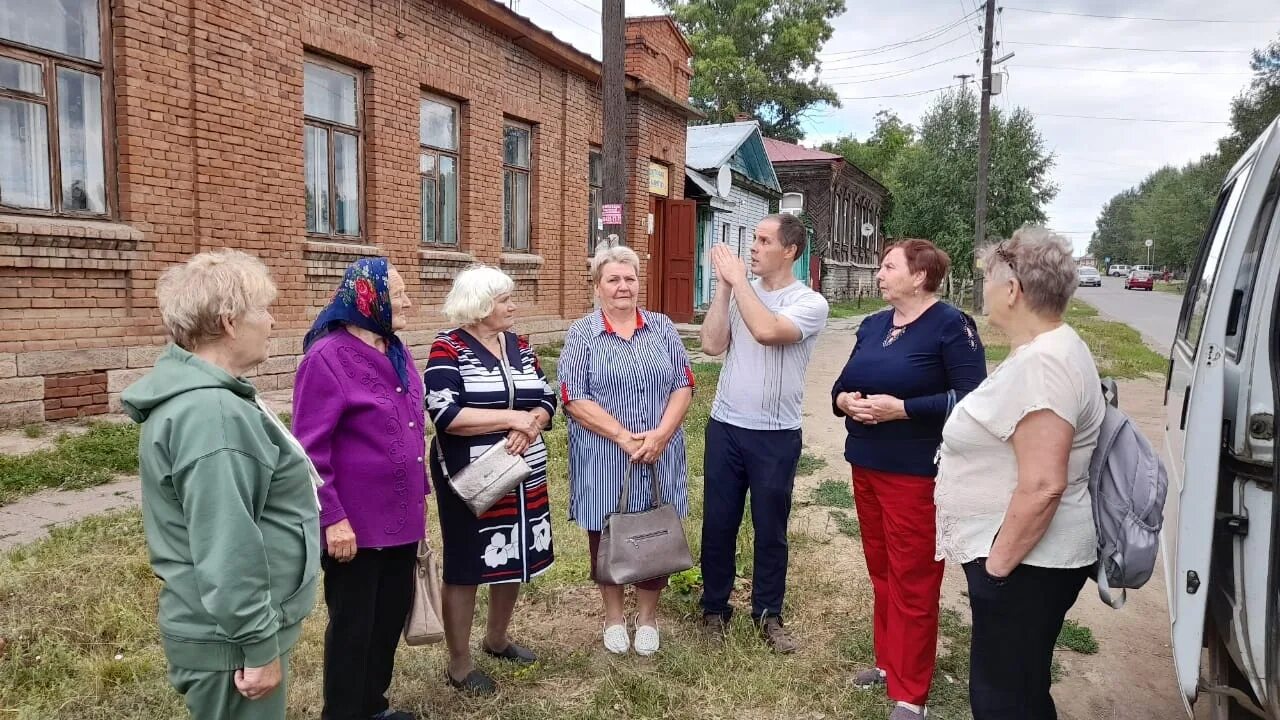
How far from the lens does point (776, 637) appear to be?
374cm

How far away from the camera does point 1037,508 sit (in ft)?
7.20

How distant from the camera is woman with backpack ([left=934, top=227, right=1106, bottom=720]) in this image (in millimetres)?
2199

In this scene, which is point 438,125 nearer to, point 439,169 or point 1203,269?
point 439,169

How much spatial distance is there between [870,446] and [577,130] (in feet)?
36.4

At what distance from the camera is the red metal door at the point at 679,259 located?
680 inches

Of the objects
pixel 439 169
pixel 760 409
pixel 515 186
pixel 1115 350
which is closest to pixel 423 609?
pixel 760 409

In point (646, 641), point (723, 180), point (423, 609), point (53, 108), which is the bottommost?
point (646, 641)

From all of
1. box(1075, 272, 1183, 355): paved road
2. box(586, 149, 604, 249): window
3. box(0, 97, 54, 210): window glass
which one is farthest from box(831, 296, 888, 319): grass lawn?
box(0, 97, 54, 210): window glass

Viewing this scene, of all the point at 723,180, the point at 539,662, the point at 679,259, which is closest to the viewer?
the point at 539,662

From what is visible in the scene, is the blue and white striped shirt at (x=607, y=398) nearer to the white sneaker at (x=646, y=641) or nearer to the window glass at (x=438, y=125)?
the white sneaker at (x=646, y=641)

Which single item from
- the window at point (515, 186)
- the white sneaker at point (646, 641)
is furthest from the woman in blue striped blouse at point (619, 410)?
the window at point (515, 186)

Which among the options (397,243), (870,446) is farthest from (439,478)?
(397,243)

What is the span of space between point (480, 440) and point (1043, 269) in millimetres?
1998

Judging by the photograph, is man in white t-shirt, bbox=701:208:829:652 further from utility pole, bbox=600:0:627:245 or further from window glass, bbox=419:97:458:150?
window glass, bbox=419:97:458:150
